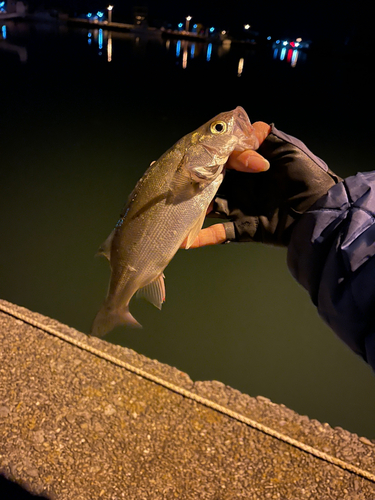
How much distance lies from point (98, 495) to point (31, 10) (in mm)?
107736

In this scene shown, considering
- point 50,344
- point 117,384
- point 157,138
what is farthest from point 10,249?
point 157,138

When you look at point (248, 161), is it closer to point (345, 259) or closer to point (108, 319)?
point (345, 259)

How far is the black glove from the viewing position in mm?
2611

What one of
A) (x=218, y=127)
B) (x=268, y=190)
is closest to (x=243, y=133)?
(x=218, y=127)

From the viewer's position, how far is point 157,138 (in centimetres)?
1619

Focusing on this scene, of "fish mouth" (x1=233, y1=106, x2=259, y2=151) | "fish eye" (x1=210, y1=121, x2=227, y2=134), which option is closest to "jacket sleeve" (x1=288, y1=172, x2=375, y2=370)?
"fish mouth" (x1=233, y1=106, x2=259, y2=151)

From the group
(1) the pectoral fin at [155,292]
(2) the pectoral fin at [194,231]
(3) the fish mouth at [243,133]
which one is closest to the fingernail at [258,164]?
(3) the fish mouth at [243,133]

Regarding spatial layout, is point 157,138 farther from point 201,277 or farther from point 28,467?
point 28,467

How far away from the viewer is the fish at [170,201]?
2574mm

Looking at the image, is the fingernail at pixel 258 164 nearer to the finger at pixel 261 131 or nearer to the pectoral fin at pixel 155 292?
the finger at pixel 261 131

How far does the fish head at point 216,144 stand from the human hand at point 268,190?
89 millimetres

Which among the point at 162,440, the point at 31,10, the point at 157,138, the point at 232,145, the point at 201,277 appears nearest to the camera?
the point at 232,145

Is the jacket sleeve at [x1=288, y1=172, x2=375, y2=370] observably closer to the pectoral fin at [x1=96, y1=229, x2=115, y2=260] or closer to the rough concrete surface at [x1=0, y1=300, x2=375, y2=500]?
the pectoral fin at [x1=96, y1=229, x2=115, y2=260]

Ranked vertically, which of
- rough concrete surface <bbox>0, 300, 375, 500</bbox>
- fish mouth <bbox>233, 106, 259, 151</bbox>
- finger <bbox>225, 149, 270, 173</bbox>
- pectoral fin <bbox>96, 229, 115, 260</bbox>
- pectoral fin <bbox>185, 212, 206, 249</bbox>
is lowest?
rough concrete surface <bbox>0, 300, 375, 500</bbox>
